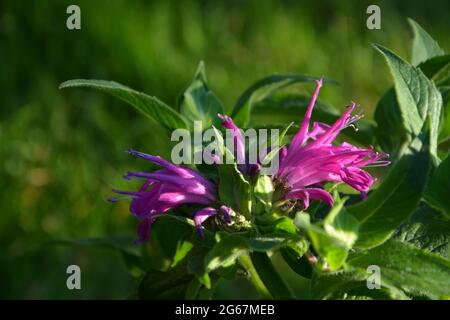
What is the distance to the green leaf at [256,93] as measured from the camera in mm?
777

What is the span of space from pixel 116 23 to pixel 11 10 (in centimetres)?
30

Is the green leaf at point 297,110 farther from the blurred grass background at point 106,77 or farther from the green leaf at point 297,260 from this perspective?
the blurred grass background at point 106,77

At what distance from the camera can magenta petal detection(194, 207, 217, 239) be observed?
23.8 inches

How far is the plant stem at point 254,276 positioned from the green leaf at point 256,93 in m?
0.18

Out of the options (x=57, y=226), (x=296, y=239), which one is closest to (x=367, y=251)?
(x=296, y=239)

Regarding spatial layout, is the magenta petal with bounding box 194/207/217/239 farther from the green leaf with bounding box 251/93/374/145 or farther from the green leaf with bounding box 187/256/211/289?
the green leaf with bounding box 251/93/374/145

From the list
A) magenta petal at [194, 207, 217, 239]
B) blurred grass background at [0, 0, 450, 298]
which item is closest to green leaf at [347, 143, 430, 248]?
magenta petal at [194, 207, 217, 239]

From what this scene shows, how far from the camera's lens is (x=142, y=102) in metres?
0.71

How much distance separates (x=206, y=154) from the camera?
66 centimetres

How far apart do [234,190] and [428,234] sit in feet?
0.56

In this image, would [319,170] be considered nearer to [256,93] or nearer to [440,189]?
[440,189]

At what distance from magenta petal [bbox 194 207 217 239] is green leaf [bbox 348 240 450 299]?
0.12 m

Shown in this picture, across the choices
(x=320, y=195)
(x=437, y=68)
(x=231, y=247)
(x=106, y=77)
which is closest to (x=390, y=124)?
(x=437, y=68)
